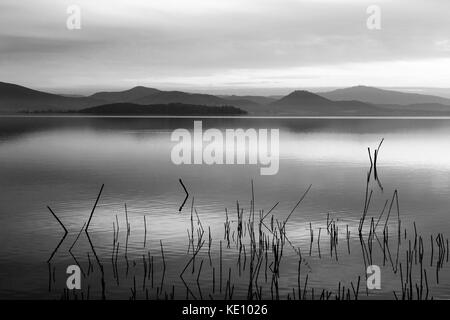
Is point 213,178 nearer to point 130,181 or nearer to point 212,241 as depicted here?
point 130,181

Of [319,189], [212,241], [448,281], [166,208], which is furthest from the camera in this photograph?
[319,189]

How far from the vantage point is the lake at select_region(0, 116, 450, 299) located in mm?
16188

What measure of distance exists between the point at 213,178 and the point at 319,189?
8248 millimetres

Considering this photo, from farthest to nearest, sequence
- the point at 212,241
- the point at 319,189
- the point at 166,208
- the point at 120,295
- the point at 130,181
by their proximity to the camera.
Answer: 1. the point at 130,181
2. the point at 319,189
3. the point at 166,208
4. the point at 212,241
5. the point at 120,295

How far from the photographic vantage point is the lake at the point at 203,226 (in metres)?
16.2

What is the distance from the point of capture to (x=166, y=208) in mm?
28469

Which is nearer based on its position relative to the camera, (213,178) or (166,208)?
(166,208)

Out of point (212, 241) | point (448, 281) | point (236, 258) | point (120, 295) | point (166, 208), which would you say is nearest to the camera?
point (120, 295)

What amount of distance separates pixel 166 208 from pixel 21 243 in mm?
8741

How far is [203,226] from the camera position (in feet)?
77.2
